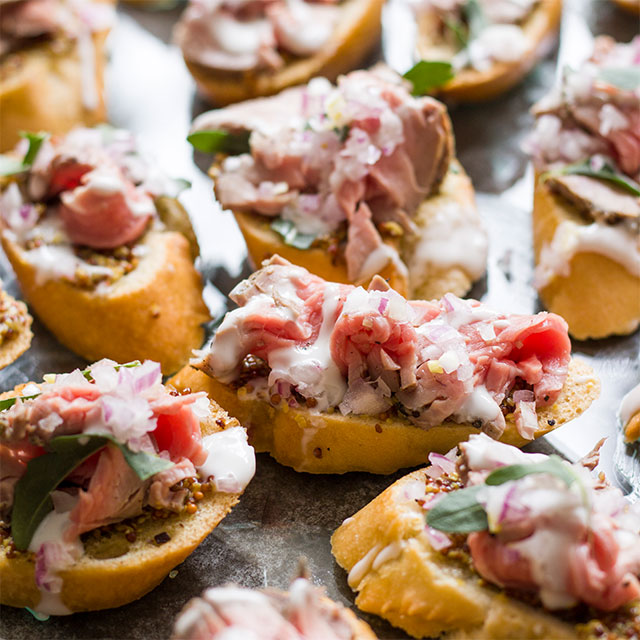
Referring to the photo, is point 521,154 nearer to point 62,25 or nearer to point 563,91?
point 563,91

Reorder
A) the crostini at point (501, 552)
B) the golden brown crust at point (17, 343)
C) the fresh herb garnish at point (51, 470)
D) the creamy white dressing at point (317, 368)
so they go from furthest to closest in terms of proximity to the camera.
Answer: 1. the golden brown crust at point (17, 343)
2. the creamy white dressing at point (317, 368)
3. the fresh herb garnish at point (51, 470)
4. the crostini at point (501, 552)

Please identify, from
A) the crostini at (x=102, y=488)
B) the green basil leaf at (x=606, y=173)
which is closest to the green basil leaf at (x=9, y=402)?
the crostini at (x=102, y=488)

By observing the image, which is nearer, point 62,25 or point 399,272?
point 399,272

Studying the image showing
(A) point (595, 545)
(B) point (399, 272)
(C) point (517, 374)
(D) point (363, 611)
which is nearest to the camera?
(A) point (595, 545)

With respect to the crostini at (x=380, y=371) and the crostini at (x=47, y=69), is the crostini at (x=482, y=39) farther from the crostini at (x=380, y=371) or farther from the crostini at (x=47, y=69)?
the crostini at (x=380, y=371)

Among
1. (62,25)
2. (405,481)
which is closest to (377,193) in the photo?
(405,481)

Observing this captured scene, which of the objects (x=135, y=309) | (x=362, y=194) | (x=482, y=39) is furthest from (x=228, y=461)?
(x=482, y=39)

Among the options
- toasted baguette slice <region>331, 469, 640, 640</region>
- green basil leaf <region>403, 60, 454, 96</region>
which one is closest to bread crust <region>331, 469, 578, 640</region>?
toasted baguette slice <region>331, 469, 640, 640</region>
